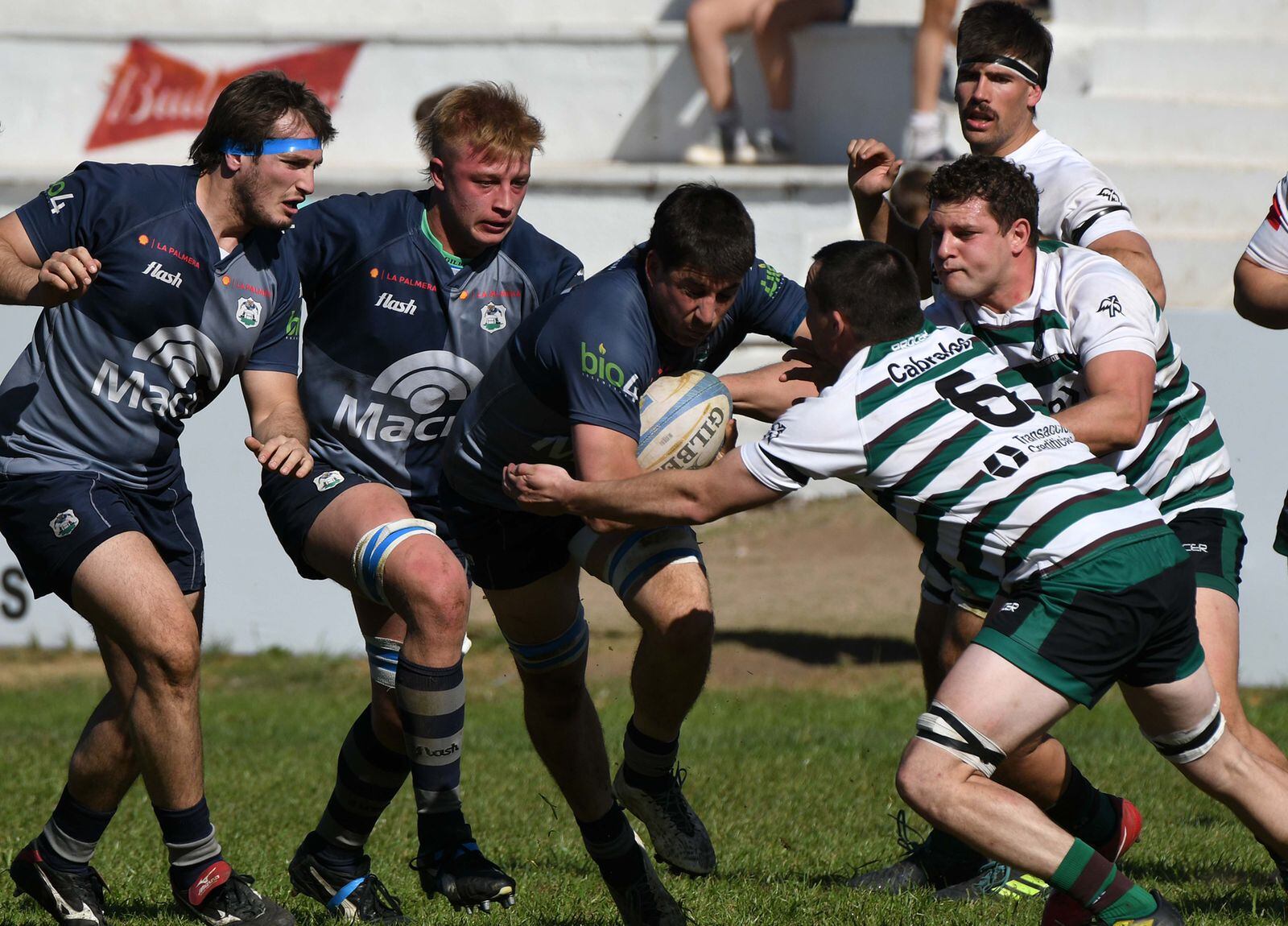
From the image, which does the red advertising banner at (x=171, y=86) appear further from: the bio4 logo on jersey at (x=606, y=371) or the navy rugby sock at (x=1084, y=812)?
the navy rugby sock at (x=1084, y=812)

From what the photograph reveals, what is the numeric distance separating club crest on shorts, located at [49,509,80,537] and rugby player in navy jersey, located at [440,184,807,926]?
1234 mm

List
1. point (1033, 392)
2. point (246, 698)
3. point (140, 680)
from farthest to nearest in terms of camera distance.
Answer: point (246, 698)
point (140, 680)
point (1033, 392)

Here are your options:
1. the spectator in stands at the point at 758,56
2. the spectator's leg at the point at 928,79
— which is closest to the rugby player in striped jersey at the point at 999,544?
the spectator's leg at the point at 928,79

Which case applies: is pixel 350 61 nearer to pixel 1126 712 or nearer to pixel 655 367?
pixel 1126 712

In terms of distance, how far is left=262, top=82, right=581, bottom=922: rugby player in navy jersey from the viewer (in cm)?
527

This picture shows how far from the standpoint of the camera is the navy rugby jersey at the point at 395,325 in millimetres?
5504

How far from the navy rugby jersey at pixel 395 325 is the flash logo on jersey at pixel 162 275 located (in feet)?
1.65

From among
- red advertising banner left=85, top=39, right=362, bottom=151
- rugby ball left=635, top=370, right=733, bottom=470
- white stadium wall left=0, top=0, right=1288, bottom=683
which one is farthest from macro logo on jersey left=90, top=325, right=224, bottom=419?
red advertising banner left=85, top=39, right=362, bottom=151

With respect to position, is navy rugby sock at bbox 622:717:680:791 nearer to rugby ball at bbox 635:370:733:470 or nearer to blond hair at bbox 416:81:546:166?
rugby ball at bbox 635:370:733:470

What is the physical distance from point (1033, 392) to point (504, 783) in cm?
417

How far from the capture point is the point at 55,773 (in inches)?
326

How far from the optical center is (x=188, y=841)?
5074 millimetres

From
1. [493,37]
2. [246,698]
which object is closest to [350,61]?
[493,37]

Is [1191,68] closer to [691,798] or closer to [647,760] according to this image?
[691,798]
